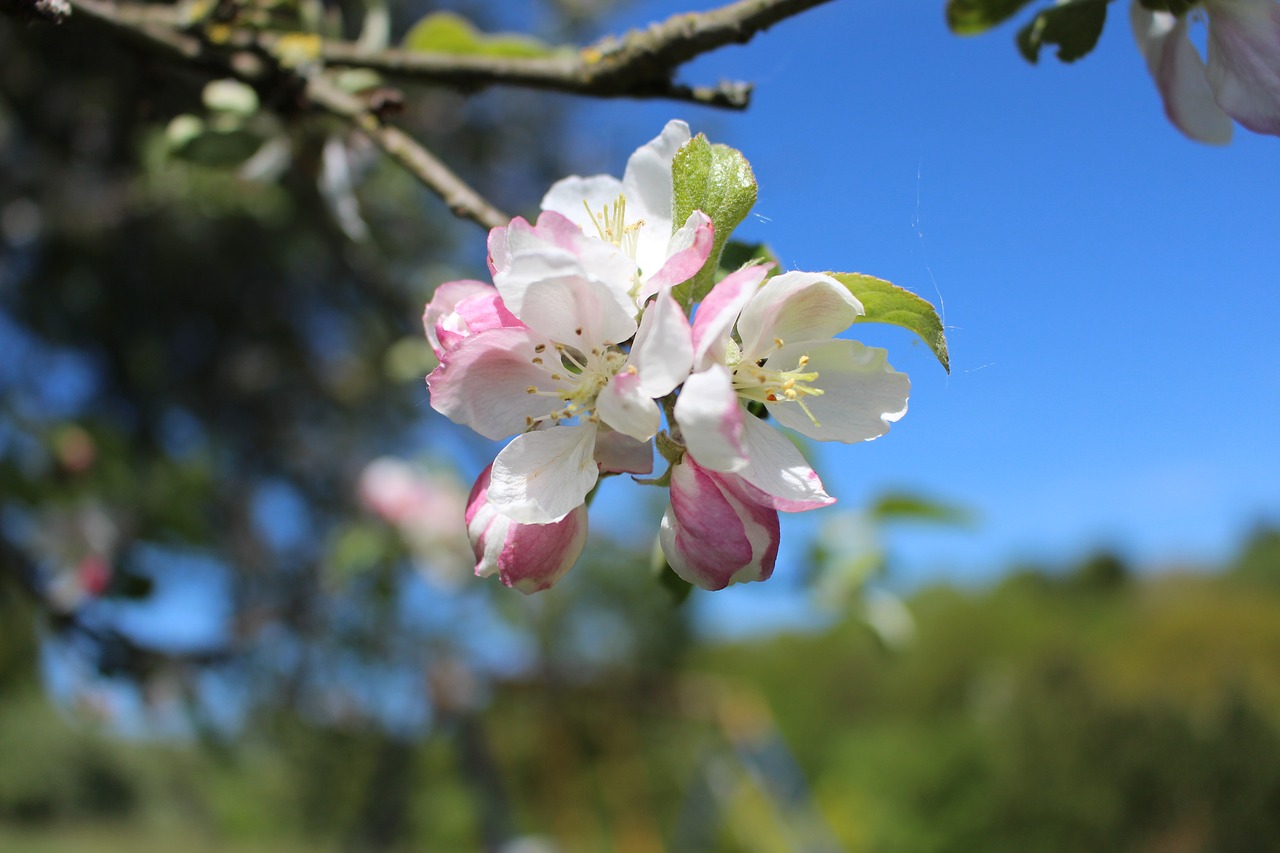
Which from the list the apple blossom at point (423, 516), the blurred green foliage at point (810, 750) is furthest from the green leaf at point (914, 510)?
the apple blossom at point (423, 516)

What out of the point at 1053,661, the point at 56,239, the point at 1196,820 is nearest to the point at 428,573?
the point at 56,239

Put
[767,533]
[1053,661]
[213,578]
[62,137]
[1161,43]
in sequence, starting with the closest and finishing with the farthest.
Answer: [767,533], [1161,43], [62,137], [213,578], [1053,661]

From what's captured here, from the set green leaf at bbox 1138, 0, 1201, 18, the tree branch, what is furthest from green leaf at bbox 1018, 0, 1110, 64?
the tree branch

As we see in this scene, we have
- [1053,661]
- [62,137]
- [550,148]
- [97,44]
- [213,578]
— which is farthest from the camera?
[1053,661]

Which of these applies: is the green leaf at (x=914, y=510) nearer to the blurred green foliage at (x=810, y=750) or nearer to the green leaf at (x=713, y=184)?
the blurred green foliage at (x=810, y=750)

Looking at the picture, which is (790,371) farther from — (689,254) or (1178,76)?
(1178,76)

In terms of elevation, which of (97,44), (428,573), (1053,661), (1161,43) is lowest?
(1161,43)

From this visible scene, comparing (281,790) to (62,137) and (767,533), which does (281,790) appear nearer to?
(62,137)
